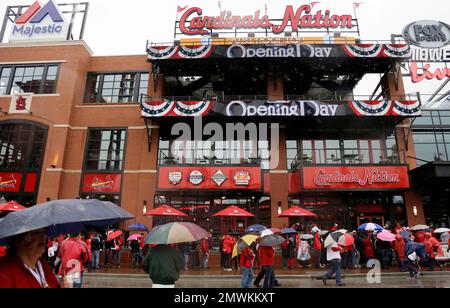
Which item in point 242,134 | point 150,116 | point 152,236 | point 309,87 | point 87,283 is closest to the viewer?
point 152,236

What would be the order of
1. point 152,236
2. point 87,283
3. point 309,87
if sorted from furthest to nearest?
point 309,87 < point 87,283 < point 152,236

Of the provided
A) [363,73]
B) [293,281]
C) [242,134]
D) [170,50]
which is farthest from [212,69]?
[293,281]

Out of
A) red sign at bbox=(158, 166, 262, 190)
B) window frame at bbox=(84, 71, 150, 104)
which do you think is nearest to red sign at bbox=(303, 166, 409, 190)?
red sign at bbox=(158, 166, 262, 190)

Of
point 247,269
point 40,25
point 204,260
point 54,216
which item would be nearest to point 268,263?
point 247,269

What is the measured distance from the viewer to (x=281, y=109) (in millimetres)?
19625

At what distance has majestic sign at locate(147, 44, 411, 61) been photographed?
20266 millimetres

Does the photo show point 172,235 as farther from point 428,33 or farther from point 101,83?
point 428,33

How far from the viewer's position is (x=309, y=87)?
81.6 ft

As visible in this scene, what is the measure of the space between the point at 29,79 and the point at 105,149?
8200 millimetres

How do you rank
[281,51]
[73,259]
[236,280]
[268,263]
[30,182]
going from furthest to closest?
[30,182] → [281,51] → [236,280] → [268,263] → [73,259]

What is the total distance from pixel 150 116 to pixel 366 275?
1473 cm

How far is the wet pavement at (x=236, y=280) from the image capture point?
11086mm

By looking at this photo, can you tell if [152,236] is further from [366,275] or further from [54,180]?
[54,180]

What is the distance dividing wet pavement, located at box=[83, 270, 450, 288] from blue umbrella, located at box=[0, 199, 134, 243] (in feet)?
25.3
